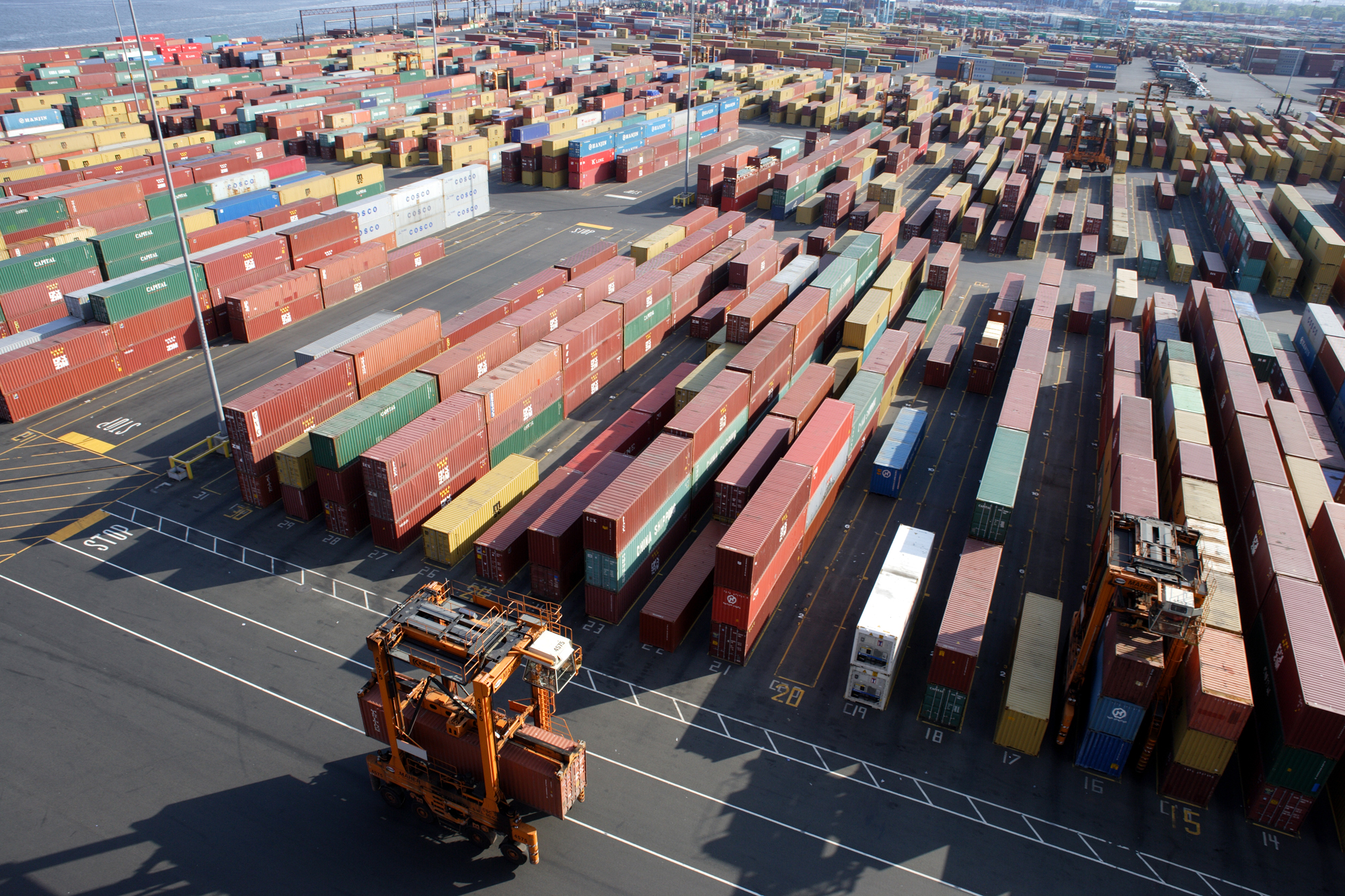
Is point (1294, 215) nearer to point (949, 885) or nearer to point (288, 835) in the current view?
point (949, 885)

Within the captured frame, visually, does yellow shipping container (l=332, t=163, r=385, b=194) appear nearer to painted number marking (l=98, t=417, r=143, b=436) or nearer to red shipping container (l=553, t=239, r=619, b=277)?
red shipping container (l=553, t=239, r=619, b=277)

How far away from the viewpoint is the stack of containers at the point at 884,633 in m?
29.9

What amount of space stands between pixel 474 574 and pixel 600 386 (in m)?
19.2

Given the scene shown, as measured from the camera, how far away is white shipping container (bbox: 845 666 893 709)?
30.4 metres


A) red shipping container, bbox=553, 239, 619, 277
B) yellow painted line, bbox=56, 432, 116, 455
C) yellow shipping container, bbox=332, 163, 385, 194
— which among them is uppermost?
yellow shipping container, bbox=332, 163, 385, 194

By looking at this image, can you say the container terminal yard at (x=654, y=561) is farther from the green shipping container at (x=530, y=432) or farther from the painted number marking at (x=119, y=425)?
the green shipping container at (x=530, y=432)

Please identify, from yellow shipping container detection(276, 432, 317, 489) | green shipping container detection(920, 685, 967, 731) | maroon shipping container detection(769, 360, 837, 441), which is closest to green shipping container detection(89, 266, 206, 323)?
yellow shipping container detection(276, 432, 317, 489)

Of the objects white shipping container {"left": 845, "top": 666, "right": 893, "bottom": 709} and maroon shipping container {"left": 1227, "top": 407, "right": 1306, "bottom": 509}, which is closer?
white shipping container {"left": 845, "top": 666, "right": 893, "bottom": 709}

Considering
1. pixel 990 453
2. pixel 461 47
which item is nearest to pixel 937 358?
pixel 990 453

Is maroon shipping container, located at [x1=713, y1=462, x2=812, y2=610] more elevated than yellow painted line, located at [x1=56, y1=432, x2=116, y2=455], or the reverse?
maroon shipping container, located at [x1=713, y1=462, x2=812, y2=610]

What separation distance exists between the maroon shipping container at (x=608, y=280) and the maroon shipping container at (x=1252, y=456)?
1405 inches

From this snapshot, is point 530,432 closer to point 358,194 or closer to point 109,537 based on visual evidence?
point 109,537

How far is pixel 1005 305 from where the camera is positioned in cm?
6262

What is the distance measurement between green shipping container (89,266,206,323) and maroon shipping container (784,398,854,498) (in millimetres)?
40547
